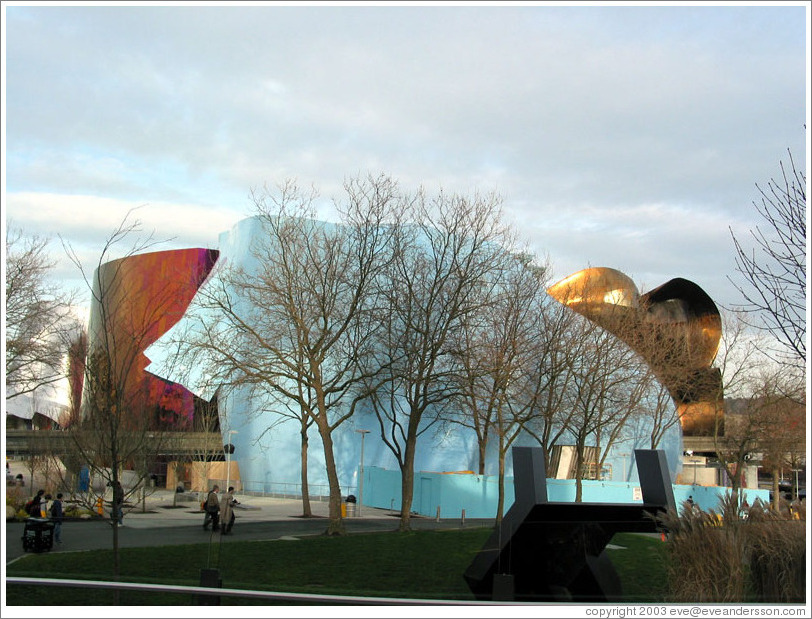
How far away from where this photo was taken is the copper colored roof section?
3500 cm

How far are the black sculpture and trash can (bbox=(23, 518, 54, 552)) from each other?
36.7 feet

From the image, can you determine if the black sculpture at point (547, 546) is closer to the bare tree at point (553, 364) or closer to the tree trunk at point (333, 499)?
the tree trunk at point (333, 499)

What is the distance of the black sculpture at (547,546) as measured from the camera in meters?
10.1

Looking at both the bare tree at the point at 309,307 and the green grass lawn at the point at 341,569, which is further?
the bare tree at the point at 309,307

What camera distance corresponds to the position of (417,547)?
12375 millimetres

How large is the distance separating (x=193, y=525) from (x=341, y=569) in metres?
13.0

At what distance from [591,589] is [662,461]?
7.98 ft

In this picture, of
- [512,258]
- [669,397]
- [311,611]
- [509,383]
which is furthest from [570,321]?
[311,611]

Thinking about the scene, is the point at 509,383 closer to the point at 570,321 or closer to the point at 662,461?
the point at 570,321

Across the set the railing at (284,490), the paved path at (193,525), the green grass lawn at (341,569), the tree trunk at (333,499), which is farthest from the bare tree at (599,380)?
the green grass lawn at (341,569)

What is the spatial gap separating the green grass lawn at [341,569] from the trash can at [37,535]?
2.55 metres

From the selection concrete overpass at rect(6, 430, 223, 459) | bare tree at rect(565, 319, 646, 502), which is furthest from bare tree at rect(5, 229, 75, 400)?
bare tree at rect(565, 319, 646, 502)

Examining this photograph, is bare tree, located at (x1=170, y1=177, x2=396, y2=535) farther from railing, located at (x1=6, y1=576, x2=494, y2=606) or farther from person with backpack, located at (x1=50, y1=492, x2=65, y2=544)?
railing, located at (x1=6, y1=576, x2=494, y2=606)

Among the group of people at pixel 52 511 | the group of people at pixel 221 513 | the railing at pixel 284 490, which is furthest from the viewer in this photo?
the railing at pixel 284 490
